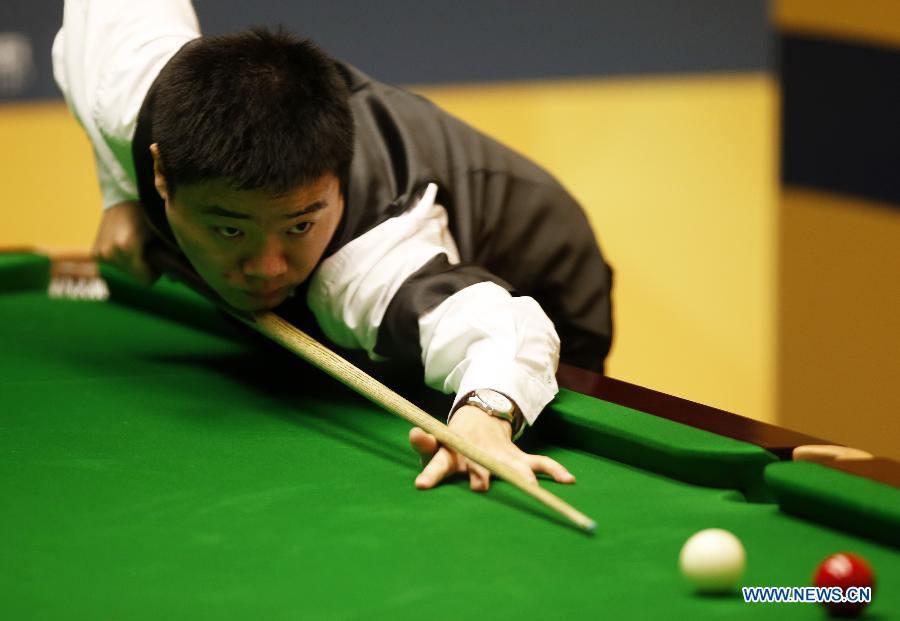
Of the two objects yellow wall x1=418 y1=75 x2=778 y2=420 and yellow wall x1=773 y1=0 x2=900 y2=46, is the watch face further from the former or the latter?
yellow wall x1=418 y1=75 x2=778 y2=420

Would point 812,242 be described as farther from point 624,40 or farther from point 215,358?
point 215,358

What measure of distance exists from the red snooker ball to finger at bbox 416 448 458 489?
2.01ft

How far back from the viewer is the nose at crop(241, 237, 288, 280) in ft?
6.82

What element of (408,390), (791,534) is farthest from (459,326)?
(791,534)

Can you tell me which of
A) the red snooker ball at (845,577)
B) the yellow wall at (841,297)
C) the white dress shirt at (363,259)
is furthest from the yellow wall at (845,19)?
the red snooker ball at (845,577)

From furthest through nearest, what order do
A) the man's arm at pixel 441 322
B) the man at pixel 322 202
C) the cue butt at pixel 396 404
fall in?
the man at pixel 322 202 → the man's arm at pixel 441 322 → the cue butt at pixel 396 404

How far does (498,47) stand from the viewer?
5.55 meters

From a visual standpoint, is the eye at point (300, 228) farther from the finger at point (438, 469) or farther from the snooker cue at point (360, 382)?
the finger at point (438, 469)

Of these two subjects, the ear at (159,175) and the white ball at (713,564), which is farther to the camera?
the ear at (159,175)

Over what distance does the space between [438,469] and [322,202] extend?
0.55 metres

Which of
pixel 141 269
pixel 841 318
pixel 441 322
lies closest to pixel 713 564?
pixel 441 322

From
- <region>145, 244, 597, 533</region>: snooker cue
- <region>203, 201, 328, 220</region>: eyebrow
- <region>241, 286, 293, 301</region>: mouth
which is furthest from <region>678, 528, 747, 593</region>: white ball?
<region>241, 286, 293, 301</region>: mouth

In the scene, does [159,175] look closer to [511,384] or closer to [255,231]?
[255,231]

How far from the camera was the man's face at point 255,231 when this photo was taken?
2021 mm
